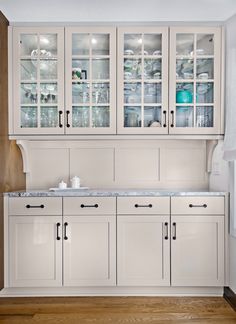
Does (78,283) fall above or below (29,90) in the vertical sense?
below

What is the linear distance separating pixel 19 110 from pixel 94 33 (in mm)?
955

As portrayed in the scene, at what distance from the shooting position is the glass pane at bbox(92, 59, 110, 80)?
305 centimetres

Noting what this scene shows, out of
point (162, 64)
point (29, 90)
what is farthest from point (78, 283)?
point (162, 64)

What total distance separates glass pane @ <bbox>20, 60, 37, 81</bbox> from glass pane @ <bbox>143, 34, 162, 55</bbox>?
1002 mm

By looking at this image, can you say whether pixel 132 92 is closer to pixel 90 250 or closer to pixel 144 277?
pixel 90 250

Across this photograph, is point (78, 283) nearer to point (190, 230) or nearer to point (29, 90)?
point (190, 230)

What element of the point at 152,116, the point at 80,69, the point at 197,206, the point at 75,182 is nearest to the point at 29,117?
the point at 80,69

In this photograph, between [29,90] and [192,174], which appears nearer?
[29,90]

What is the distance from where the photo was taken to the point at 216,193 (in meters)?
2.91

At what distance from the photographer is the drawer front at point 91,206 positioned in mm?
2900

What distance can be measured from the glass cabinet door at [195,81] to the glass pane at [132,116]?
284 mm

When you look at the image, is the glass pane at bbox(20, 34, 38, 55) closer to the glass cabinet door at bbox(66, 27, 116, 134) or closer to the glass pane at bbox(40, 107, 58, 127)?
the glass cabinet door at bbox(66, 27, 116, 134)

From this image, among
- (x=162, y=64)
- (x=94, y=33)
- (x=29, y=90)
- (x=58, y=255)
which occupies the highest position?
(x=94, y=33)

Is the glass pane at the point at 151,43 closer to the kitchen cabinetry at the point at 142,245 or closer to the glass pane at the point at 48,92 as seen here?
the glass pane at the point at 48,92
